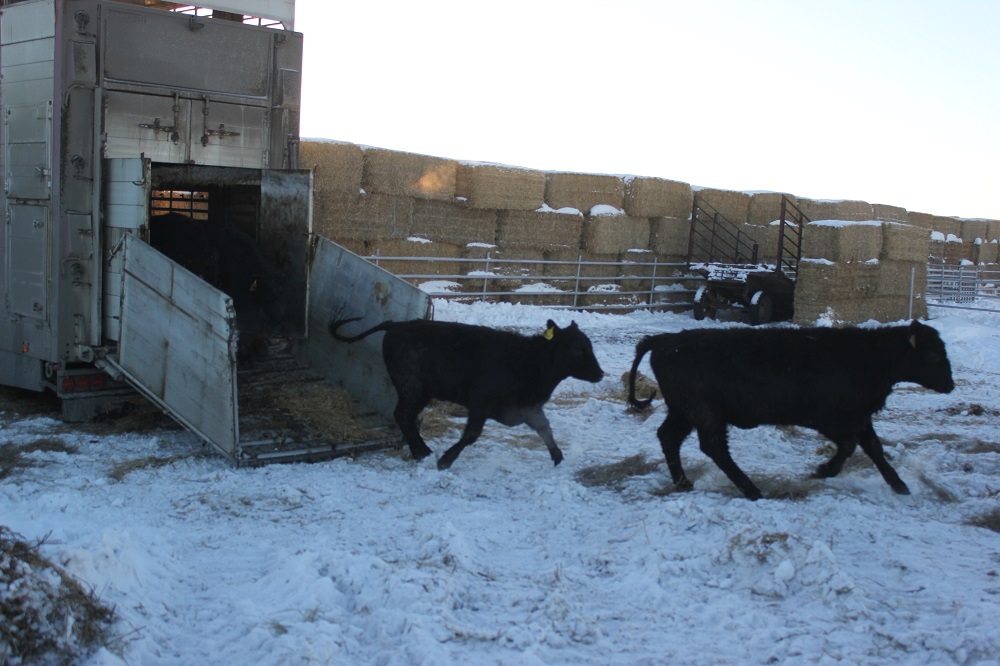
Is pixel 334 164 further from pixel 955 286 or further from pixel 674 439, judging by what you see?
pixel 955 286

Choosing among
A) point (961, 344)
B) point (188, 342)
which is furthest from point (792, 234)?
point (188, 342)

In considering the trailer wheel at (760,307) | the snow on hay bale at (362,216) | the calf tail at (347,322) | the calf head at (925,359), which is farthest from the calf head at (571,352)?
the trailer wheel at (760,307)

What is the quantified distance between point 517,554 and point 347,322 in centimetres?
356

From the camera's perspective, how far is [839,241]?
58.3 ft

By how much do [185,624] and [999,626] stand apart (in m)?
3.70

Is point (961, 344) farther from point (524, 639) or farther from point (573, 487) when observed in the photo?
point (524, 639)

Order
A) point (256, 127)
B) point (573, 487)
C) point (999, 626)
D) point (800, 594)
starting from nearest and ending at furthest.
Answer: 1. point (999, 626)
2. point (800, 594)
3. point (573, 487)
4. point (256, 127)

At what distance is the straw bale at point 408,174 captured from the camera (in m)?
15.2

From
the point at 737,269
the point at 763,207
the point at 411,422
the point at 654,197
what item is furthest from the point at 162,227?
the point at 763,207

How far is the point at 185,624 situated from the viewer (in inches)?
174

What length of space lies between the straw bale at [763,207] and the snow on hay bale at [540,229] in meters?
5.23

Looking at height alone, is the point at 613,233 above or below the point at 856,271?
above

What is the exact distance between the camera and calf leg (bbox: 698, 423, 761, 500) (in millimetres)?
6648

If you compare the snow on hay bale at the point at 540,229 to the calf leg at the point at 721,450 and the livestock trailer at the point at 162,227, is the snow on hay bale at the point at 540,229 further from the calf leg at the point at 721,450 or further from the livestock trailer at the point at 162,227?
the calf leg at the point at 721,450
